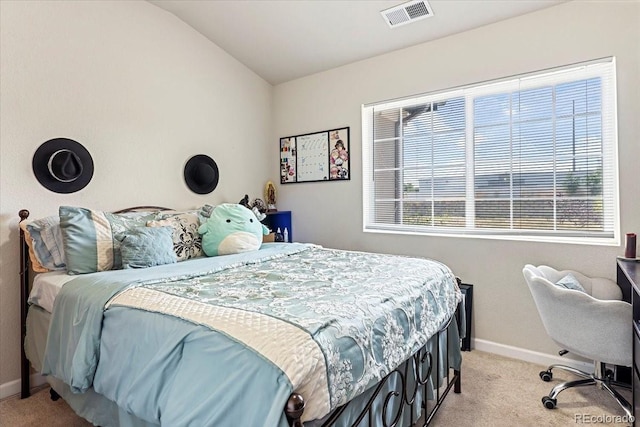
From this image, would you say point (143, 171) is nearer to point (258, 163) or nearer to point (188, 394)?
point (258, 163)

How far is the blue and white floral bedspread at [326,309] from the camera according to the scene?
1.05 m

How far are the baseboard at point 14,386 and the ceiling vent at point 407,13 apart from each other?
11.5 ft

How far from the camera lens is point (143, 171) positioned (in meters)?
2.92

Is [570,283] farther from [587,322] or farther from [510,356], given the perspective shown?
[510,356]

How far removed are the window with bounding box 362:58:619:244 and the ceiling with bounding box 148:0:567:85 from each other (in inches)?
19.1

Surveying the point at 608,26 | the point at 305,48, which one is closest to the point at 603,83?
the point at 608,26

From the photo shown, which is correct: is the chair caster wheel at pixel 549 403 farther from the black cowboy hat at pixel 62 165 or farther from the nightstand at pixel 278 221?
the black cowboy hat at pixel 62 165

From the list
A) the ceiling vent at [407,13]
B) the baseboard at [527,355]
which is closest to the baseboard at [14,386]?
the baseboard at [527,355]

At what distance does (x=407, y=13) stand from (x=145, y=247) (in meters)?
2.46

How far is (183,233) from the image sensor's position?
8.63 feet

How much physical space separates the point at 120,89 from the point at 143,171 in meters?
0.64

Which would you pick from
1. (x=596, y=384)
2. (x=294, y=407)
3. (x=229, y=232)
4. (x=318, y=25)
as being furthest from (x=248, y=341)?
(x=318, y=25)

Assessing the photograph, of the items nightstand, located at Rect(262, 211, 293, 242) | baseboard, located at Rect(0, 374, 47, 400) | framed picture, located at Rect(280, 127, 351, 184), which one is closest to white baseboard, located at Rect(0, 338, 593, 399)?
baseboard, located at Rect(0, 374, 47, 400)

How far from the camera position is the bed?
101 centimetres
